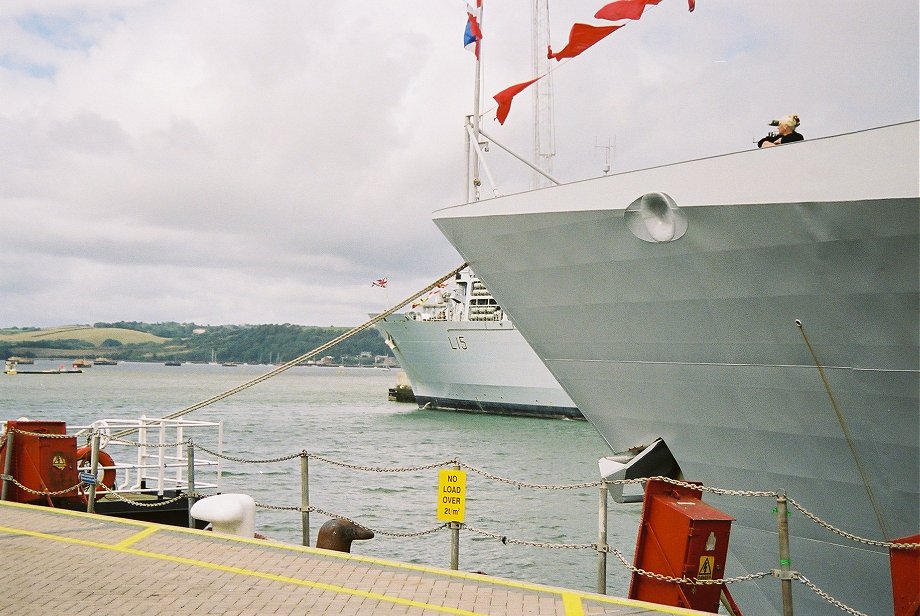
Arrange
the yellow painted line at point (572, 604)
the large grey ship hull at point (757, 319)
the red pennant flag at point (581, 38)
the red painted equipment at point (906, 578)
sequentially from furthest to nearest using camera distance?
the red pennant flag at point (581, 38), the large grey ship hull at point (757, 319), the yellow painted line at point (572, 604), the red painted equipment at point (906, 578)

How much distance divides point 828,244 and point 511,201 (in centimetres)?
283

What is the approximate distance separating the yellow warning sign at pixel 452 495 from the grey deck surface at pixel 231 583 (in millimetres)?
661

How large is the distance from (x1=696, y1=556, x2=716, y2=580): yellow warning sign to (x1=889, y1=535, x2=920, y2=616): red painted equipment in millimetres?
1130

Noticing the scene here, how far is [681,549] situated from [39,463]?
7.50m

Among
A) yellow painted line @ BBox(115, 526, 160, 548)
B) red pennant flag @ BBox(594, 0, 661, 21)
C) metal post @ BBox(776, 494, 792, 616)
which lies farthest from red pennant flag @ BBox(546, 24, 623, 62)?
yellow painted line @ BBox(115, 526, 160, 548)

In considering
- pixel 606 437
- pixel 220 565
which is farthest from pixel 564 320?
pixel 220 565

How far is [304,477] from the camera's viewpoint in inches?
307

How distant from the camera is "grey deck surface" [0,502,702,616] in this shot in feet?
17.3

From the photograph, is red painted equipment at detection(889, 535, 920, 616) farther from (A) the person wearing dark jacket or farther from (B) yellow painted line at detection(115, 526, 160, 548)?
(B) yellow painted line at detection(115, 526, 160, 548)

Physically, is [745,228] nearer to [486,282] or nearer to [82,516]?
[486,282]

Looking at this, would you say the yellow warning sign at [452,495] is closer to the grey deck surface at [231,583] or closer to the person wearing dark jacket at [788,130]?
the grey deck surface at [231,583]

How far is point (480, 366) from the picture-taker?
48406 millimetres

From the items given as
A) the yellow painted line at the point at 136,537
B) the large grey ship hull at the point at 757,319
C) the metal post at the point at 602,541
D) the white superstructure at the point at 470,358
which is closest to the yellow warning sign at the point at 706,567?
the metal post at the point at 602,541

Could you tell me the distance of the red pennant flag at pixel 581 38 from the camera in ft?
22.7
